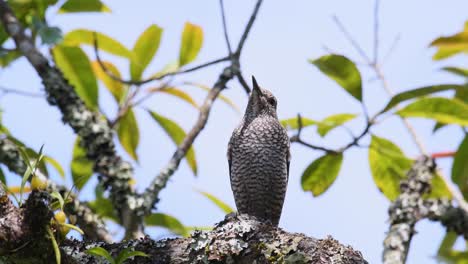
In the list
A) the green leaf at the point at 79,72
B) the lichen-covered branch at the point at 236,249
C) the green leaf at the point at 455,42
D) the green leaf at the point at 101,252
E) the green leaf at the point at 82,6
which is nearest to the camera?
the green leaf at the point at 101,252

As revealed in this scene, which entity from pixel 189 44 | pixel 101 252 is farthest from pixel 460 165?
pixel 101 252

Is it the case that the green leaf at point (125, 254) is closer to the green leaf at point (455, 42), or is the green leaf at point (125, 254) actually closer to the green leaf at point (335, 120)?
the green leaf at point (335, 120)

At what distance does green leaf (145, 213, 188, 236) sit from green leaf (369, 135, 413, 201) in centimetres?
134

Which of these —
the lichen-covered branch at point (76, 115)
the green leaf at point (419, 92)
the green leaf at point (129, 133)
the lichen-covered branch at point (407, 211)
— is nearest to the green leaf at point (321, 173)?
the green leaf at point (419, 92)

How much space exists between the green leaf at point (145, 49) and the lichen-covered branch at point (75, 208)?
1.03 meters

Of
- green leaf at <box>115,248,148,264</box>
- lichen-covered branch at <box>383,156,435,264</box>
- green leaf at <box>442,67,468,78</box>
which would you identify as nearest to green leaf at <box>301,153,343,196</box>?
lichen-covered branch at <box>383,156,435,264</box>

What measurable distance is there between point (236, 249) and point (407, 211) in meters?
1.20

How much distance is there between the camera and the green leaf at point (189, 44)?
5.42 m

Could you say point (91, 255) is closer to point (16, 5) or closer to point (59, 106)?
point (59, 106)

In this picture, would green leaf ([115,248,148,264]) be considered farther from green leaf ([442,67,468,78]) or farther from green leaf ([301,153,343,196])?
green leaf ([442,67,468,78])

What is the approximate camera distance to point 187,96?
212 inches

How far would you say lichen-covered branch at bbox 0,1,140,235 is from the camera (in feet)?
14.7

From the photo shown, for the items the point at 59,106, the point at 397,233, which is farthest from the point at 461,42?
the point at 59,106

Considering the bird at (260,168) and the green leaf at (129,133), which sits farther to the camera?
the green leaf at (129,133)
